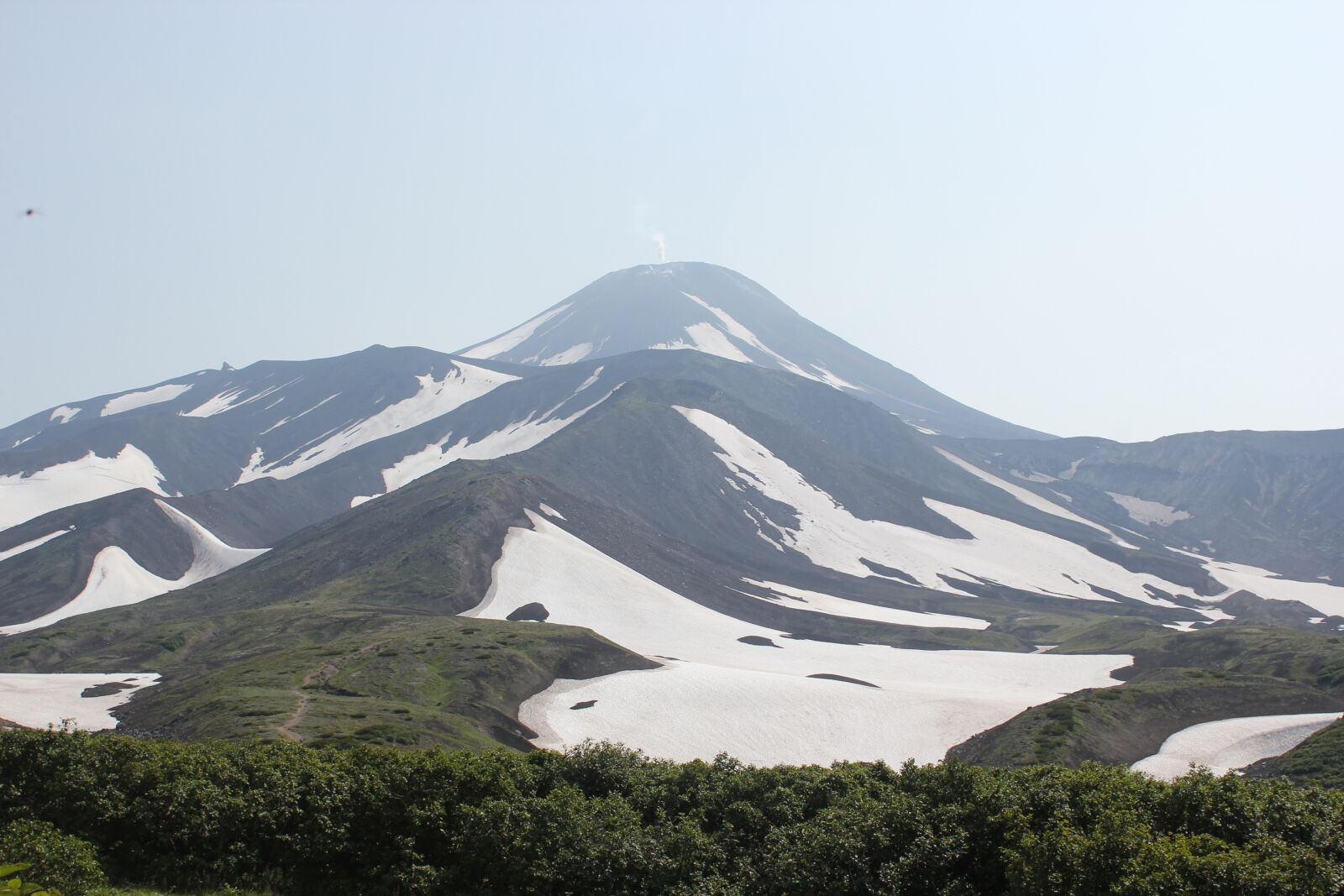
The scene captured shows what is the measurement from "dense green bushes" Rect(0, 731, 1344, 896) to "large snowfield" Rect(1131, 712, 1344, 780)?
35.3 meters

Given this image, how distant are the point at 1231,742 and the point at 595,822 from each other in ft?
179

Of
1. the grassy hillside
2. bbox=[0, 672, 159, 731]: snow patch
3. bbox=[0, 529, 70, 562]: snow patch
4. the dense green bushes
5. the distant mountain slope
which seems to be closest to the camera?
the dense green bushes

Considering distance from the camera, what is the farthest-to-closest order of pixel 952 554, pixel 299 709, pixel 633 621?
1. pixel 952 554
2. pixel 633 621
3. pixel 299 709

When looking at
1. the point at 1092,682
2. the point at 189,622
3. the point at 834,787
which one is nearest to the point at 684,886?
the point at 834,787

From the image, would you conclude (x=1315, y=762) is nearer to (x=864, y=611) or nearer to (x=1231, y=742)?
(x=1231, y=742)

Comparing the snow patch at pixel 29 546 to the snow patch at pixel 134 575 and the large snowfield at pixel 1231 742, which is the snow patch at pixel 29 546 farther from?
the large snowfield at pixel 1231 742

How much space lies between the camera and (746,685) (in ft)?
265

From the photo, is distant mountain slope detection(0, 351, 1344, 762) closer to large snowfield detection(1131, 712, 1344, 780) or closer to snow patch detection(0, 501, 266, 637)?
snow patch detection(0, 501, 266, 637)

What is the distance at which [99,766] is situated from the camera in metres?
30.7

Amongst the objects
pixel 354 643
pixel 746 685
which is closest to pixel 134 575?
pixel 354 643

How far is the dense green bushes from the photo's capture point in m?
25.5

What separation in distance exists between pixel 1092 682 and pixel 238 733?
271 ft

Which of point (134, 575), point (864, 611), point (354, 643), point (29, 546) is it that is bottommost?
point (864, 611)

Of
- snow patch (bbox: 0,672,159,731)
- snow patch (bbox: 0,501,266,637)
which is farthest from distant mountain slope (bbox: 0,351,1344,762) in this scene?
snow patch (bbox: 0,501,266,637)
